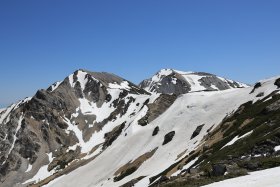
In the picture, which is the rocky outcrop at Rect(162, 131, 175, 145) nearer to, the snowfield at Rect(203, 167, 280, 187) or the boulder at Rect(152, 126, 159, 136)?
the boulder at Rect(152, 126, 159, 136)

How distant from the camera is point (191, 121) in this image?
3861 inches

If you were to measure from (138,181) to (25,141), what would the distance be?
137 m

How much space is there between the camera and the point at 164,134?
329 ft

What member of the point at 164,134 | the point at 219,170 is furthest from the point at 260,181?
the point at 164,134

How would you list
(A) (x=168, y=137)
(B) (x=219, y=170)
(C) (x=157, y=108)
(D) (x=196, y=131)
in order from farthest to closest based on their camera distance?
(C) (x=157, y=108)
(A) (x=168, y=137)
(D) (x=196, y=131)
(B) (x=219, y=170)

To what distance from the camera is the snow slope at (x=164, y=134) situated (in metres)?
82.2

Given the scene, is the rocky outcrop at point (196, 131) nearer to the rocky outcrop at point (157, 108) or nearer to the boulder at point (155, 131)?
the boulder at point (155, 131)

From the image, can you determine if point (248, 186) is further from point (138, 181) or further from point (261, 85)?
point (261, 85)

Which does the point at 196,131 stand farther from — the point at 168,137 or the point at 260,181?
the point at 260,181

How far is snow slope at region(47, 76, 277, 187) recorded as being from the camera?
82250 mm

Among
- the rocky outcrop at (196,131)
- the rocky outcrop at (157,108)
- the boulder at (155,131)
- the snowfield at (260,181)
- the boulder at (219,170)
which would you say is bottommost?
the snowfield at (260,181)

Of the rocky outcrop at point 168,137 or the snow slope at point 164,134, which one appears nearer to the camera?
the snow slope at point 164,134

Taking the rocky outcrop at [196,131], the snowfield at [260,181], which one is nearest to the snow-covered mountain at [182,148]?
the rocky outcrop at [196,131]

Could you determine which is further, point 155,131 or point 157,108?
point 157,108
